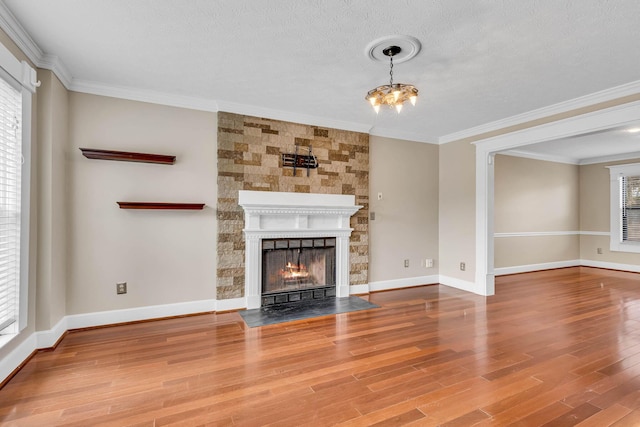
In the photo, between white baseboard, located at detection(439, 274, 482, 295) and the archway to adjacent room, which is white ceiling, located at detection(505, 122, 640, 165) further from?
white baseboard, located at detection(439, 274, 482, 295)

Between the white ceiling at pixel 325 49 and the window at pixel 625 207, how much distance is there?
476cm

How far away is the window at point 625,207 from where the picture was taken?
655 centimetres

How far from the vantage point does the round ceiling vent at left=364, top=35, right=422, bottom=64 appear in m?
2.40

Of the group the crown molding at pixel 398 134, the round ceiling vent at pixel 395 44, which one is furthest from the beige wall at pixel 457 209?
the round ceiling vent at pixel 395 44

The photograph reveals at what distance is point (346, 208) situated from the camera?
4.39 meters

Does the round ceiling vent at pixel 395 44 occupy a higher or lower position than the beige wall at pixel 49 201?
higher

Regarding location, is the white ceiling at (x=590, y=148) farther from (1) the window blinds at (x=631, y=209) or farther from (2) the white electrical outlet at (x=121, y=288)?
(2) the white electrical outlet at (x=121, y=288)

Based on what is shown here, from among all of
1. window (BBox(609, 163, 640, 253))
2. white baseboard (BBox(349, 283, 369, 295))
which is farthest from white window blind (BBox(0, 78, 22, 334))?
window (BBox(609, 163, 640, 253))

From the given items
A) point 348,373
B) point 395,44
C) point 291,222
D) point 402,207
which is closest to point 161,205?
point 291,222

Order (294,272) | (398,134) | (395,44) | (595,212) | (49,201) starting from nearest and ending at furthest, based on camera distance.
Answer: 1. (395,44)
2. (49,201)
3. (294,272)
4. (398,134)
5. (595,212)

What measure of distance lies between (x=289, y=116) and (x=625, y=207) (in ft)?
24.2

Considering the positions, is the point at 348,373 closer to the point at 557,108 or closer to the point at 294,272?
the point at 294,272

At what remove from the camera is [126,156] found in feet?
10.8

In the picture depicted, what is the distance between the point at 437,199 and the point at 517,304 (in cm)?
198
